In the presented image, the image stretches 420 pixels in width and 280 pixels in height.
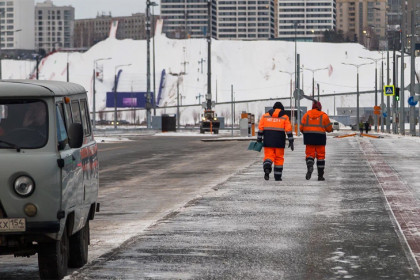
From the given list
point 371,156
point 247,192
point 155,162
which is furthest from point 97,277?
point 371,156

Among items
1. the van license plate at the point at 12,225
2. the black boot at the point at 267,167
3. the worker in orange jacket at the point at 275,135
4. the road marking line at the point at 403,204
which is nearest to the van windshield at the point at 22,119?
the van license plate at the point at 12,225

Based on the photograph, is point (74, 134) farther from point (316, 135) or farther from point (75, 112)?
point (316, 135)

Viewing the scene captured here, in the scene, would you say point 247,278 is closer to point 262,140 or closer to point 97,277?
point 97,277

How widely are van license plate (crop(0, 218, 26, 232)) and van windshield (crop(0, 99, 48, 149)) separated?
2.73 feet

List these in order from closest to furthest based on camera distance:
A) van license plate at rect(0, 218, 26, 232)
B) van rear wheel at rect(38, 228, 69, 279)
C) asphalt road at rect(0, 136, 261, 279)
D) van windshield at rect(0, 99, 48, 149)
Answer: van license plate at rect(0, 218, 26, 232), van rear wheel at rect(38, 228, 69, 279), van windshield at rect(0, 99, 48, 149), asphalt road at rect(0, 136, 261, 279)

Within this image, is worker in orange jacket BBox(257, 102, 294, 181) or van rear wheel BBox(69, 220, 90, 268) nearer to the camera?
van rear wheel BBox(69, 220, 90, 268)

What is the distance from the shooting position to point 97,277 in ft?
33.7

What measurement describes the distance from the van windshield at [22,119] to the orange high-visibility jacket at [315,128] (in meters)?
14.6

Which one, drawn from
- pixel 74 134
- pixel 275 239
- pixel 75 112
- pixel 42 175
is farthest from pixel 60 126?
pixel 275 239

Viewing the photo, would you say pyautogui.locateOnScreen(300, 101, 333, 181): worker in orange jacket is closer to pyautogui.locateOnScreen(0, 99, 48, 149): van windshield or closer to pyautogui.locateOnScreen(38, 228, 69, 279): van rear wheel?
pyautogui.locateOnScreen(0, 99, 48, 149): van windshield

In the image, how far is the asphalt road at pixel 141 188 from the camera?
12.9m

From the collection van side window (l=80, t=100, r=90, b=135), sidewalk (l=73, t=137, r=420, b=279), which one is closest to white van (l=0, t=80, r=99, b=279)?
sidewalk (l=73, t=137, r=420, b=279)

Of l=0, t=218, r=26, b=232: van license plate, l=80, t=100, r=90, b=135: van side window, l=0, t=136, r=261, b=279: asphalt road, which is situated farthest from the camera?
l=0, t=136, r=261, b=279: asphalt road

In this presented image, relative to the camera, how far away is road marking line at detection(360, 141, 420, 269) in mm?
13312
